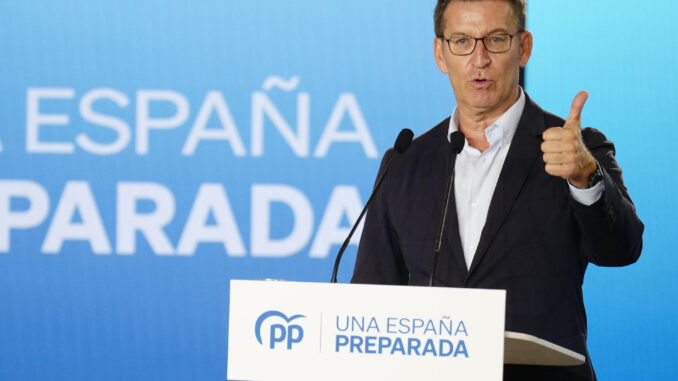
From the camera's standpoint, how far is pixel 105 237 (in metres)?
3.61

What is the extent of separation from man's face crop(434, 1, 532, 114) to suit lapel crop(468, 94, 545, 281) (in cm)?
10

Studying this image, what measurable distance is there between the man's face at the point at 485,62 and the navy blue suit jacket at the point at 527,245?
4.1 inches

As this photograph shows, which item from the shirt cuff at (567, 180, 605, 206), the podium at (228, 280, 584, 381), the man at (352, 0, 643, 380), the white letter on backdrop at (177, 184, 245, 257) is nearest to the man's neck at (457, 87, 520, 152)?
the man at (352, 0, 643, 380)

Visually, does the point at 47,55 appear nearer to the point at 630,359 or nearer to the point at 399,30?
the point at 399,30

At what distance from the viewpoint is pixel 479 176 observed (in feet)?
7.45

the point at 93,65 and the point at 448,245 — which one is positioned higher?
the point at 93,65

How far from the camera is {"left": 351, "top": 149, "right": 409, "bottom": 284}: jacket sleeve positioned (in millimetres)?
2301

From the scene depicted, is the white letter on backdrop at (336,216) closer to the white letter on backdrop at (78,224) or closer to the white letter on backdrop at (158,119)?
the white letter on backdrop at (158,119)

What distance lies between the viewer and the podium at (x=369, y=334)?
1.50 meters

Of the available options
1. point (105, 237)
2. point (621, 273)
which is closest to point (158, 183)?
point (105, 237)

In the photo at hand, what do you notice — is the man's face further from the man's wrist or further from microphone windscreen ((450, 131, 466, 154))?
the man's wrist

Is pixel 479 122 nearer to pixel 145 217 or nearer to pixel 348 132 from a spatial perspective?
pixel 348 132

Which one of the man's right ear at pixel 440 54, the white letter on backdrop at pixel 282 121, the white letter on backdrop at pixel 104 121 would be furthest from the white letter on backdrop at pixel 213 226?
the man's right ear at pixel 440 54

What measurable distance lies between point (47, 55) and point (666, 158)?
8.80 ft
